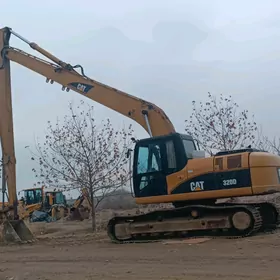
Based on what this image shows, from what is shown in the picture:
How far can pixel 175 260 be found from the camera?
10477 millimetres

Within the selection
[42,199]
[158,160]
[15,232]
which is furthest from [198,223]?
[42,199]

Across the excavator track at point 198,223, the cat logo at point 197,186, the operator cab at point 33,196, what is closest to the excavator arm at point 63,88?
the cat logo at point 197,186

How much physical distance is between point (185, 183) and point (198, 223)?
3.75ft

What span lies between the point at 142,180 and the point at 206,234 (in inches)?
92.6

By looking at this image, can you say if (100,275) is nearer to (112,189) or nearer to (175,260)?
(175,260)

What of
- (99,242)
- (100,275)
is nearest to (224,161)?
(99,242)

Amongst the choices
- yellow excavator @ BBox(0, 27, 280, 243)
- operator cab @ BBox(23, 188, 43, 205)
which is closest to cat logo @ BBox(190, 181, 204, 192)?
yellow excavator @ BBox(0, 27, 280, 243)

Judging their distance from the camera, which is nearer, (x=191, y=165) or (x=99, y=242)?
(x=191, y=165)

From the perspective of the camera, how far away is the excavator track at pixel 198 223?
1341cm

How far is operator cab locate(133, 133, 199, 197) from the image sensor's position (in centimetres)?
1420

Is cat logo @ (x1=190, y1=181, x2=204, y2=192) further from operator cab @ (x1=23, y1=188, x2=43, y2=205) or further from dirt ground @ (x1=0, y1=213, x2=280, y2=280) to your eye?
operator cab @ (x1=23, y1=188, x2=43, y2=205)

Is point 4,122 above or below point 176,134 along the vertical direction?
above

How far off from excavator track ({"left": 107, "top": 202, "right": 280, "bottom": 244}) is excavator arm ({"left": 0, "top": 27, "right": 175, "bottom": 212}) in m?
2.55

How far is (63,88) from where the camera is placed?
674 inches
